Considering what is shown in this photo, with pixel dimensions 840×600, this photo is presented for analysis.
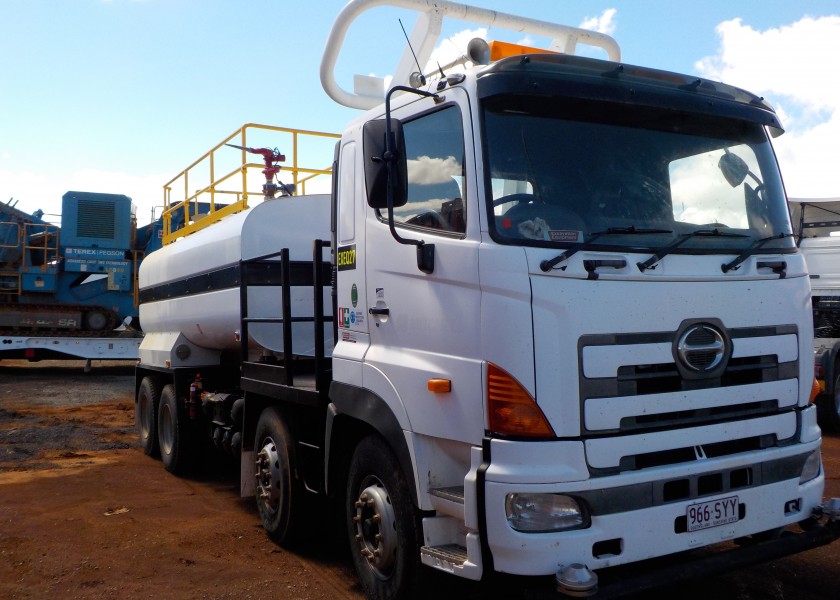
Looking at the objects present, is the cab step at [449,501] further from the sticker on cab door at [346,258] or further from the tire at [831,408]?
the tire at [831,408]

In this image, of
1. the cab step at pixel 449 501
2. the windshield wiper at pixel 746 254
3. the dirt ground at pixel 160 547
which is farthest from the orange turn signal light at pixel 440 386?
the windshield wiper at pixel 746 254

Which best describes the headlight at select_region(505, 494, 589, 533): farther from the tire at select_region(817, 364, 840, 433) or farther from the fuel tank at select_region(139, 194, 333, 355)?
the tire at select_region(817, 364, 840, 433)

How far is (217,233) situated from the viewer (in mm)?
7254

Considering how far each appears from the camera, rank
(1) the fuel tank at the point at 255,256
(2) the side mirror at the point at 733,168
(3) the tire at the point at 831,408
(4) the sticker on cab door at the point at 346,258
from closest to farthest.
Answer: (2) the side mirror at the point at 733,168 < (4) the sticker on cab door at the point at 346,258 < (1) the fuel tank at the point at 255,256 < (3) the tire at the point at 831,408

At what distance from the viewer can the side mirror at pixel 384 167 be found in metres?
3.97

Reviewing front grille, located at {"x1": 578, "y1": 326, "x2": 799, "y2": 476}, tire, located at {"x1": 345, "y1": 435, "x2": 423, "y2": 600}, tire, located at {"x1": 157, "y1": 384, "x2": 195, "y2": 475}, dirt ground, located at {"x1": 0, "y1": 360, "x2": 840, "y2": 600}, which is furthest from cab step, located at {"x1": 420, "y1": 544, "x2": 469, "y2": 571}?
tire, located at {"x1": 157, "y1": 384, "x2": 195, "y2": 475}

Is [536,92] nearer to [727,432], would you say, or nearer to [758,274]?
[758,274]

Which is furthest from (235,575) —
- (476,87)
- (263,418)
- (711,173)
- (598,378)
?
(711,173)

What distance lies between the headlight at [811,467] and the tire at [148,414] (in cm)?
726

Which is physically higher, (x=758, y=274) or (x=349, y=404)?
(x=758, y=274)

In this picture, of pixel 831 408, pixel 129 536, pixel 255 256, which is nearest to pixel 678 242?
pixel 255 256

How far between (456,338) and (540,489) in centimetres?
82

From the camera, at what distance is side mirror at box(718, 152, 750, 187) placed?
4367 mm

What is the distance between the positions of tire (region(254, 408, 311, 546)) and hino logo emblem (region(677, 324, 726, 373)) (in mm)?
2885
